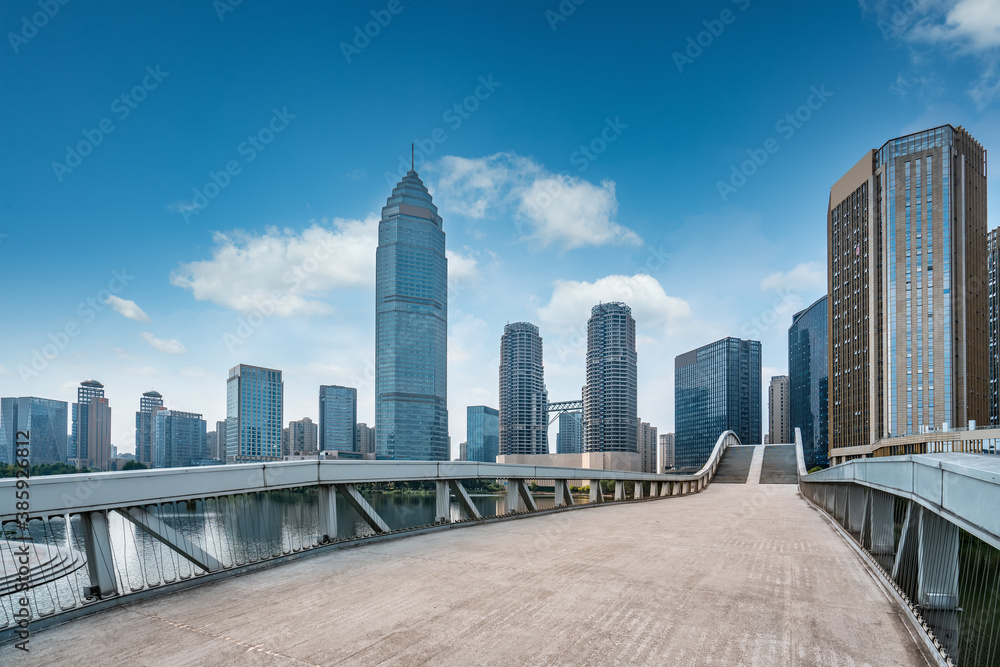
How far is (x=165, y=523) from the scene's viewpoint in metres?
5.03

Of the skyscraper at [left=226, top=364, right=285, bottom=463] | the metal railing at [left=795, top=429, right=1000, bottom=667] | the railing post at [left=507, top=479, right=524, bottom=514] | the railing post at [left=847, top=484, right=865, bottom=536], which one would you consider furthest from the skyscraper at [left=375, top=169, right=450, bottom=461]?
the metal railing at [left=795, top=429, right=1000, bottom=667]

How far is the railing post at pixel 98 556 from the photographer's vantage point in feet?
14.7

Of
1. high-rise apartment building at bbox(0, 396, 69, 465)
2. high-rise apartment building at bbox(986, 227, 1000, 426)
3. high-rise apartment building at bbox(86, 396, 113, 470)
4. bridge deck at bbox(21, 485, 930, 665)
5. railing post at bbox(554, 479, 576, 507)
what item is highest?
high-rise apartment building at bbox(986, 227, 1000, 426)

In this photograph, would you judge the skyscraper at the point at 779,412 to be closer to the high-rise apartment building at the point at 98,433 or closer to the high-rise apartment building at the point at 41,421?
the high-rise apartment building at the point at 98,433

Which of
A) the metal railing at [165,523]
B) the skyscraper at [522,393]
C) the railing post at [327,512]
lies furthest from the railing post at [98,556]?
the skyscraper at [522,393]

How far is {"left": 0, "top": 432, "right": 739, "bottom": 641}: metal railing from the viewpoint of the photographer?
13.7 ft

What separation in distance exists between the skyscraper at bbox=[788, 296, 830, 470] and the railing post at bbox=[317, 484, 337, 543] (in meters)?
139

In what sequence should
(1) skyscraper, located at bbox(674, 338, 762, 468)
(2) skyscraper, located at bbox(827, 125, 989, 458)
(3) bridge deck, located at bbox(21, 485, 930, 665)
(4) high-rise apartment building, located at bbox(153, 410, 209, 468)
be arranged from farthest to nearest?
(1) skyscraper, located at bbox(674, 338, 762, 468)
(4) high-rise apartment building, located at bbox(153, 410, 209, 468)
(2) skyscraper, located at bbox(827, 125, 989, 458)
(3) bridge deck, located at bbox(21, 485, 930, 665)

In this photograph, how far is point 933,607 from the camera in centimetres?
448

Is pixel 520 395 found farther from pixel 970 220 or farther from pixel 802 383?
pixel 970 220

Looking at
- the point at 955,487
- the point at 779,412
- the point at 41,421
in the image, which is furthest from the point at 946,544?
the point at 779,412

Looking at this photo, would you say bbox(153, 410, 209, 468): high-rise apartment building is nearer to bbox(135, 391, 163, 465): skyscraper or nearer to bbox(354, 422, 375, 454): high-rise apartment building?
bbox(135, 391, 163, 465): skyscraper

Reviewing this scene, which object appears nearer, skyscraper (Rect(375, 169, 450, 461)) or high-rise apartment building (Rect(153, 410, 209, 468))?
high-rise apartment building (Rect(153, 410, 209, 468))

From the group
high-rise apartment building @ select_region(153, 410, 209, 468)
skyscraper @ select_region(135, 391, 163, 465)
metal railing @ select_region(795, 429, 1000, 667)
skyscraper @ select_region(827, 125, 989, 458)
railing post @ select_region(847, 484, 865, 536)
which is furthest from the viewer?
skyscraper @ select_region(135, 391, 163, 465)
